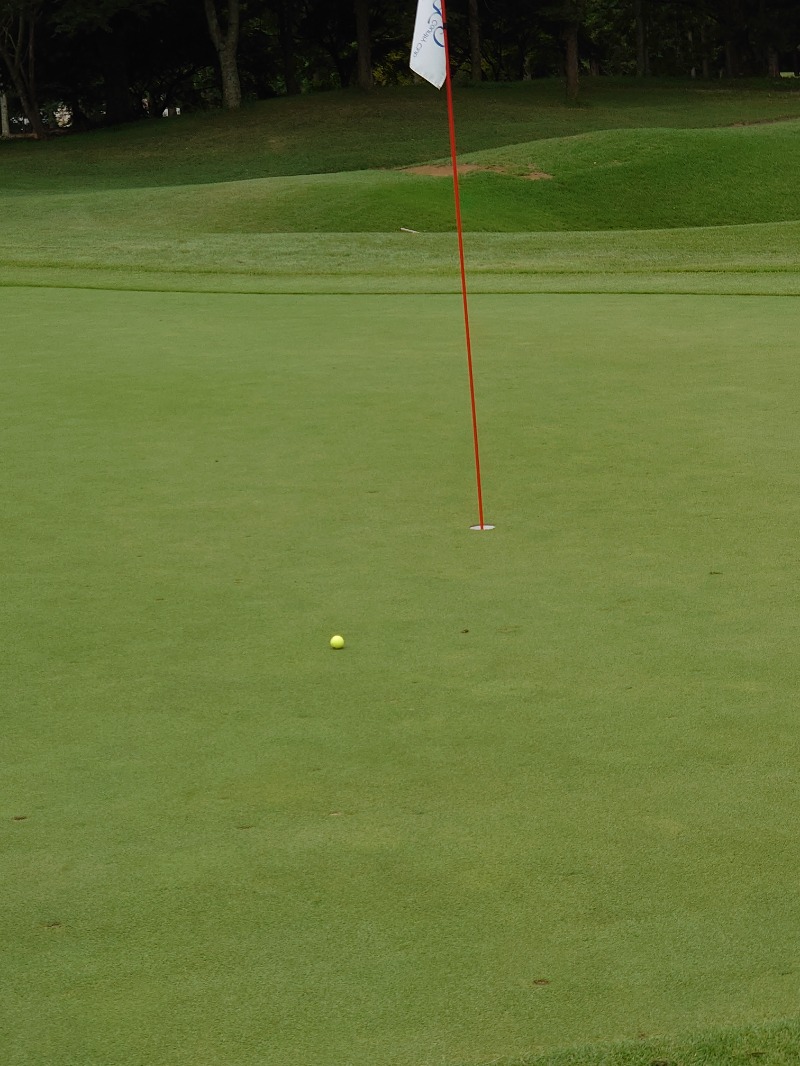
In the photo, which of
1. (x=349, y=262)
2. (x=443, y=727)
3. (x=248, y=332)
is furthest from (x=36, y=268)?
(x=443, y=727)

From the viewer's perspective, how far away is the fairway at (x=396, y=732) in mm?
2455

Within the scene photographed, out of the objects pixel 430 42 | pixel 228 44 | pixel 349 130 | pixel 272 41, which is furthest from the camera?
pixel 272 41

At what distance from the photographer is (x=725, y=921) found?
2637 mm

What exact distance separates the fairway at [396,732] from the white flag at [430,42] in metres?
1.61

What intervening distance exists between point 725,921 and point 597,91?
1747 inches

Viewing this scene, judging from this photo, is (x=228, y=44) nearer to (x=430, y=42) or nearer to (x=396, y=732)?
(x=430, y=42)

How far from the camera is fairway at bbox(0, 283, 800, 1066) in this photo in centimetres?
246

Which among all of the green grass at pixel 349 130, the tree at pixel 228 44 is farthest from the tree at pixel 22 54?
the tree at pixel 228 44

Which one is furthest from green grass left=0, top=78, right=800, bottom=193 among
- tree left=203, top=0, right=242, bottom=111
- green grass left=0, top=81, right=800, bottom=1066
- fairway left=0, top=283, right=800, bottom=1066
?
fairway left=0, top=283, right=800, bottom=1066

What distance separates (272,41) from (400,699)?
5754 centimetres

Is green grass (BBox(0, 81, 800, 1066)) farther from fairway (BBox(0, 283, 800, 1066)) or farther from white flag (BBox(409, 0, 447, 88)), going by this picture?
white flag (BBox(409, 0, 447, 88))

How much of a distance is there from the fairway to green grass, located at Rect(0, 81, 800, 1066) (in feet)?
0.03

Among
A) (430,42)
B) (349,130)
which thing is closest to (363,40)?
(349,130)

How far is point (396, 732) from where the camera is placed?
11.6ft
